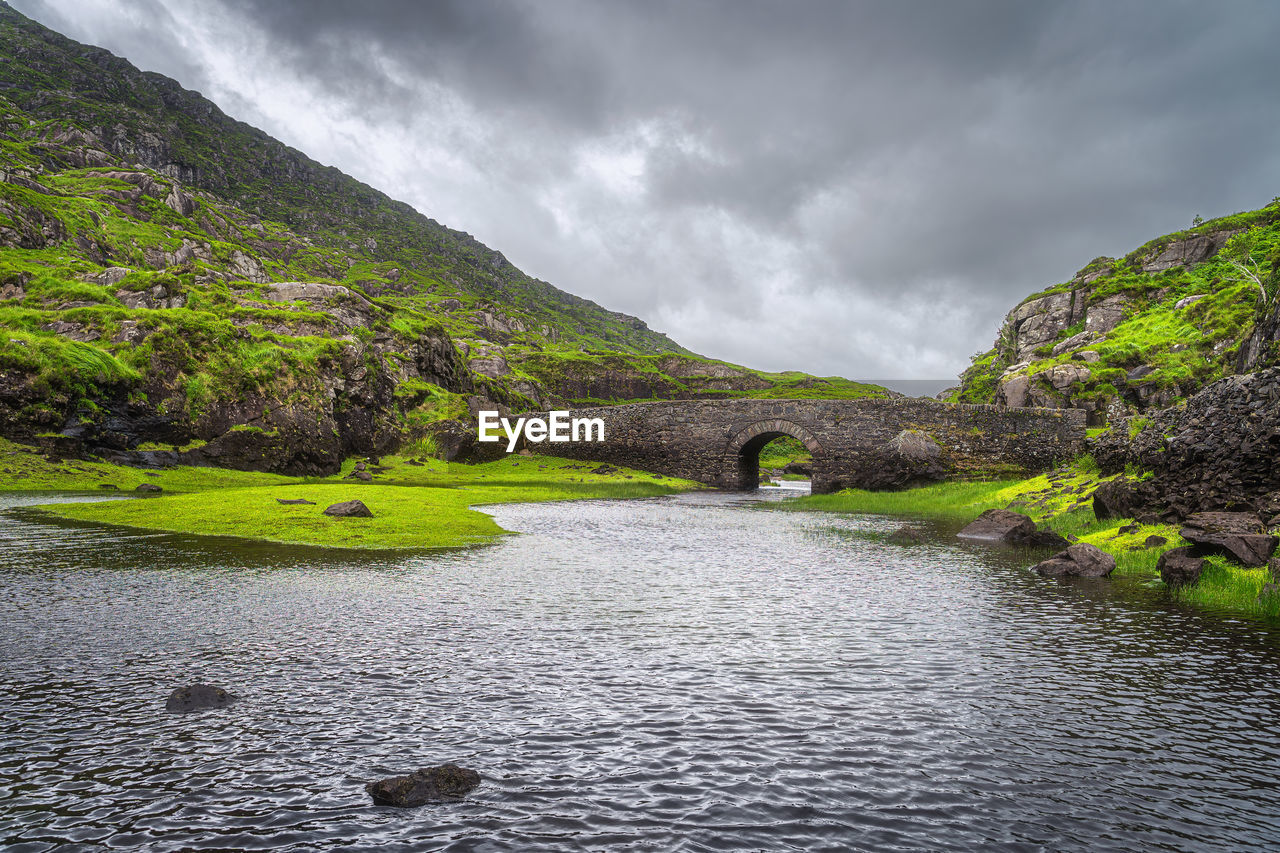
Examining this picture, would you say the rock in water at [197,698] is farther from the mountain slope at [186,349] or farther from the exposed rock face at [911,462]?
the exposed rock face at [911,462]

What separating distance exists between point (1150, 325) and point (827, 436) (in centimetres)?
3105

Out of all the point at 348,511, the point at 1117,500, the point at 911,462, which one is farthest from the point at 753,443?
the point at 348,511

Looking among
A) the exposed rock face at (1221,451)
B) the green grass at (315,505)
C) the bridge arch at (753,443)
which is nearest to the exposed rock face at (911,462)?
the bridge arch at (753,443)

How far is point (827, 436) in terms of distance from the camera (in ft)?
160

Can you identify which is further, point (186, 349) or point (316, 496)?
point (186, 349)

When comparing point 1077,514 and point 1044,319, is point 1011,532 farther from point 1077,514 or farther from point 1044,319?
point 1044,319

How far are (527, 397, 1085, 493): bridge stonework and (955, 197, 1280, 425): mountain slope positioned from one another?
5.15 meters

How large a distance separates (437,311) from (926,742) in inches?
6729

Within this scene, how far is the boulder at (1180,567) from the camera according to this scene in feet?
43.2

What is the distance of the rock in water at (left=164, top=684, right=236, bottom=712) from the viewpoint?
700cm

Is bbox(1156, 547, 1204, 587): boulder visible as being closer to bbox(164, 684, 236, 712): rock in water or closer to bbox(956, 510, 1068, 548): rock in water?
bbox(956, 510, 1068, 548): rock in water

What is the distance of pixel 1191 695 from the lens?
7.88 m

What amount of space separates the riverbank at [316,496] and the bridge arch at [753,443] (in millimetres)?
4955

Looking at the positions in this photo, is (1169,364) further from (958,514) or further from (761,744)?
(761,744)
